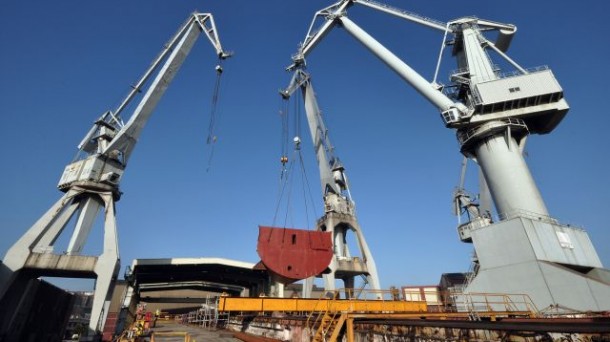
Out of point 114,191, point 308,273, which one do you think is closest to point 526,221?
point 308,273

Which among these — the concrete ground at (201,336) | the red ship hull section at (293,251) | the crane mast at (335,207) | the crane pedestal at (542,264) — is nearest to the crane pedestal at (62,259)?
the concrete ground at (201,336)

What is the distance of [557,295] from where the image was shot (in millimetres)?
15844

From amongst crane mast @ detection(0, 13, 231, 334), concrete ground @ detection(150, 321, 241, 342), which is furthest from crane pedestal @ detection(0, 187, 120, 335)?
concrete ground @ detection(150, 321, 241, 342)

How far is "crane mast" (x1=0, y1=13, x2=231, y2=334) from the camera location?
22672mm

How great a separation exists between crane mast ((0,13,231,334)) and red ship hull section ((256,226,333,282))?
13864 mm

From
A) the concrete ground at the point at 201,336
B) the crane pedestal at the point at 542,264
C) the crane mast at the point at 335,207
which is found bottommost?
the concrete ground at the point at 201,336

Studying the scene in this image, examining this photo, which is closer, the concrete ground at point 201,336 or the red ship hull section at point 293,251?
the concrete ground at point 201,336

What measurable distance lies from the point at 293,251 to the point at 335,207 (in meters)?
13.1

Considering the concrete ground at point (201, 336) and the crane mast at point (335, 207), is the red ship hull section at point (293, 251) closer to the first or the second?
the concrete ground at point (201, 336)

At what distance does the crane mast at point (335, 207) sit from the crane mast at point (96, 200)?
10.7 meters

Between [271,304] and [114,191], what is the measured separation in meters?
20.5

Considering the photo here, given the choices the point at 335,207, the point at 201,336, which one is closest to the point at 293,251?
the point at 201,336

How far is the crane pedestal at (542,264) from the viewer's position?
15570mm

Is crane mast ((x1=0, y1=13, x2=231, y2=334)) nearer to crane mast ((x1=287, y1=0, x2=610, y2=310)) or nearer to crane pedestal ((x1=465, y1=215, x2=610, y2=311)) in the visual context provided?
crane mast ((x1=287, y1=0, x2=610, y2=310))
